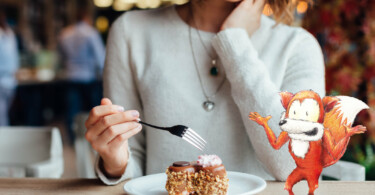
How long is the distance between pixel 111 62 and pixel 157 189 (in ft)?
1.60

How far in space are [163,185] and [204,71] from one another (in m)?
0.41

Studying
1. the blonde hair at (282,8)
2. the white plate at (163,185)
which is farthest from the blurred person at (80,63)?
the white plate at (163,185)

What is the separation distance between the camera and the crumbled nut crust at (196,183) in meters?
0.74

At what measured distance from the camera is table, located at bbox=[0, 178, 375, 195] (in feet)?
2.71

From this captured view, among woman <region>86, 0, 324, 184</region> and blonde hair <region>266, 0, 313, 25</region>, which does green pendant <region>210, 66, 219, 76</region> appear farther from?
blonde hair <region>266, 0, 313, 25</region>

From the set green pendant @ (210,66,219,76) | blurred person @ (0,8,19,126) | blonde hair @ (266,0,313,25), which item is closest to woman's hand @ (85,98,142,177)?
green pendant @ (210,66,219,76)

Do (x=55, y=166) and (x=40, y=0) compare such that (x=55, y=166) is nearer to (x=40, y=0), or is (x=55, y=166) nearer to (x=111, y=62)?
(x=111, y=62)

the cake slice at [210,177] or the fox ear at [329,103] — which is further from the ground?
the fox ear at [329,103]

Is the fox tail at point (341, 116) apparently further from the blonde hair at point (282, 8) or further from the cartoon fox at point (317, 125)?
the blonde hair at point (282, 8)

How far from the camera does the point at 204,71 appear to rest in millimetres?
1167

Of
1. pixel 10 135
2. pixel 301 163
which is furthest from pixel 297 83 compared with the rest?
pixel 10 135


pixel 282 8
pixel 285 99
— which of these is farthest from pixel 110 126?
pixel 282 8

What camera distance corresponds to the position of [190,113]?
1127 millimetres

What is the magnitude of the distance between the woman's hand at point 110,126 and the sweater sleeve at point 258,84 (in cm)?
29
